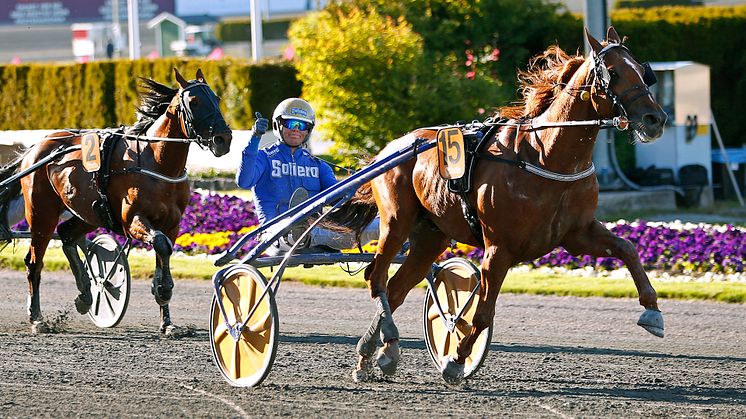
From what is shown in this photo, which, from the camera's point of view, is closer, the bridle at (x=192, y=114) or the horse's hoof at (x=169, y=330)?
the bridle at (x=192, y=114)

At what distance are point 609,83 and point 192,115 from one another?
9.36 ft

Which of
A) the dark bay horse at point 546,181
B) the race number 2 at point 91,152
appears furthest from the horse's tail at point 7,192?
the dark bay horse at point 546,181

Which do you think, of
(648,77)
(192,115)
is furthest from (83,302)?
(648,77)

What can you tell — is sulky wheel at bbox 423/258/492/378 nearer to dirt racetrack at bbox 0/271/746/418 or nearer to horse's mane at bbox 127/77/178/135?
dirt racetrack at bbox 0/271/746/418

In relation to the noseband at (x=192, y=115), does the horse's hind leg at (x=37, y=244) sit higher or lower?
lower

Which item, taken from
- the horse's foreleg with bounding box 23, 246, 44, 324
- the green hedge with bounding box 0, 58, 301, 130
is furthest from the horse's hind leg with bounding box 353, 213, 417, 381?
the green hedge with bounding box 0, 58, 301, 130

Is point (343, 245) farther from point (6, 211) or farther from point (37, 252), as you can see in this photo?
point (6, 211)

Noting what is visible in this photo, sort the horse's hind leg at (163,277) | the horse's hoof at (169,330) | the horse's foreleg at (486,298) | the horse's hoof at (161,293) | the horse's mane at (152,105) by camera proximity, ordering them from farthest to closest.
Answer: the horse's mane at (152,105) < the horse's hoof at (169,330) < the horse's hoof at (161,293) < the horse's hind leg at (163,277) < the horse's foreleg at (486,298)

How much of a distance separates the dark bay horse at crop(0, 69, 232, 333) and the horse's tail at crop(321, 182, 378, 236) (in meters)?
0.85

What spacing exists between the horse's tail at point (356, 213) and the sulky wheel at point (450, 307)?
0.57 meters

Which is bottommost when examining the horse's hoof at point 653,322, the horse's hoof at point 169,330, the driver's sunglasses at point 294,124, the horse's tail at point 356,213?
the horse's hoof at point 169,330

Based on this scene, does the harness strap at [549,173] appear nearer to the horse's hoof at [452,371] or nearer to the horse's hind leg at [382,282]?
the horse's hind leg at [382,282]

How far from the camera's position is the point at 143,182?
7223mm

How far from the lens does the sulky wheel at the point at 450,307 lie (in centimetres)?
596
